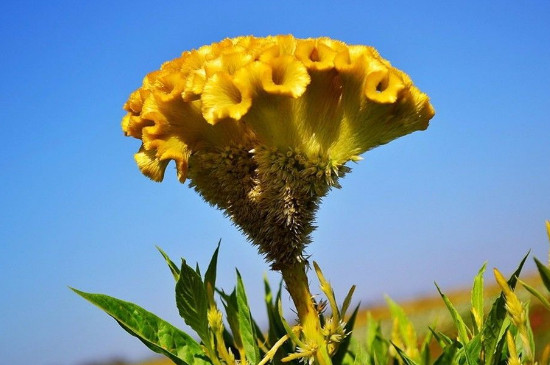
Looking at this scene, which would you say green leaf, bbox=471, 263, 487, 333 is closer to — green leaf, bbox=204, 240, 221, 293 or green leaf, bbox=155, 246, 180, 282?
green leaf, bbox=204, 240, 221, 293

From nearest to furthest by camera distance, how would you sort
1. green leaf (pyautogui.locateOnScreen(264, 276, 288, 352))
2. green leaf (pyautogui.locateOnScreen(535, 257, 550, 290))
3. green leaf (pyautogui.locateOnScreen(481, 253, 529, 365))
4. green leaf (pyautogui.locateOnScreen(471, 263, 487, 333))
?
1. green leaf (pyautogui.locateOnScreen(535, 257, 550, 290))
2. green leaf (pyautogui.locateOnScreen(481, 253, 529, 365))
3. green leaf (pyautogui.locateOnScreen(471, 263, 487, 333))
4. green leaf (pyautogui.locateOnScreen(264, 276, 288, 352))

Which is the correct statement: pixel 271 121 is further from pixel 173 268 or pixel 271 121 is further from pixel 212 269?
pixel 173 268

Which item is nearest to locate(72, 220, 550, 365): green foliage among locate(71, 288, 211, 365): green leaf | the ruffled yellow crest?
locate(71, 288, 211, 365): green leaf

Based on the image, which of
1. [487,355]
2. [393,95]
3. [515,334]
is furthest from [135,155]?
[515,334]

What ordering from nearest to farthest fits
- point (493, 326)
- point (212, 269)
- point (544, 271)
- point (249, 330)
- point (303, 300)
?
1. point (544, 271)
2. point (493, 326)
3. point (303, 300)
4. point (212, 269)
5. point (249, 330)

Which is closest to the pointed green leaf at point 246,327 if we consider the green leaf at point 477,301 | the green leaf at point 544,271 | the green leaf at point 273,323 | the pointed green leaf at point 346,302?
the green leaf at point 273,323

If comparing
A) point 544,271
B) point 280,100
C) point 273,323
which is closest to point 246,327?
point 273,323

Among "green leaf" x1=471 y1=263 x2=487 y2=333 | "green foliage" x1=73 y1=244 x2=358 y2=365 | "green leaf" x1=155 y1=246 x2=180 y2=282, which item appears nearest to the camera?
"green foliage" x1=73 y1=244 x2=358 y2=365
